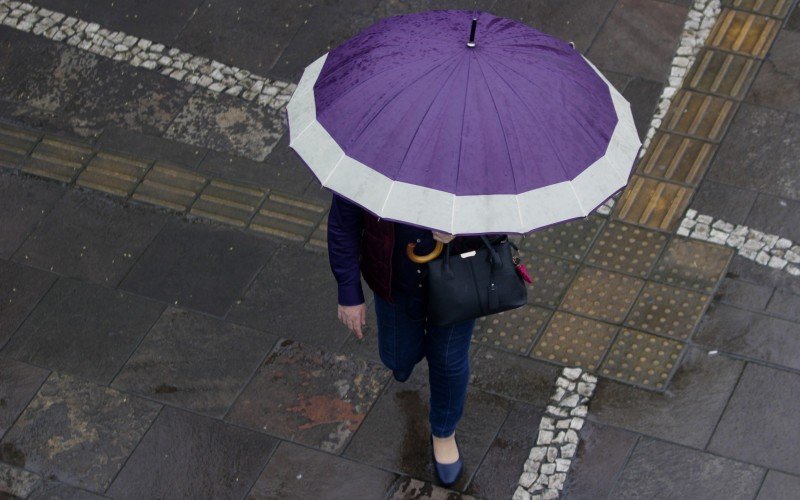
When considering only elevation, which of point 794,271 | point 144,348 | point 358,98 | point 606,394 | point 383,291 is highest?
point 358,98

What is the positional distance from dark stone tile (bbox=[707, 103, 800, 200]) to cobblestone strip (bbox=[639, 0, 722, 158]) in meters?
0.40

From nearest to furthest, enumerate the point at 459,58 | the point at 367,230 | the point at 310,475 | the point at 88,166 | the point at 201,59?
the point at 459,58, the point at 367,230, the point at 310,475, the point at 88,166, the point at 201,59

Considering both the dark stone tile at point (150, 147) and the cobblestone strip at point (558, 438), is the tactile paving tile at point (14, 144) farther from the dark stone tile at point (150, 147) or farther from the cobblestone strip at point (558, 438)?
the cobblestone strip at point (558, 438)

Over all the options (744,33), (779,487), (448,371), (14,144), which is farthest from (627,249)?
(14,144)

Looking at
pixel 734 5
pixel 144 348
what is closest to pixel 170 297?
pixel 144 348

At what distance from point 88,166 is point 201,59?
1128 mm

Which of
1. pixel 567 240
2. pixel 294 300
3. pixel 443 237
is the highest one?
pixel 443 237

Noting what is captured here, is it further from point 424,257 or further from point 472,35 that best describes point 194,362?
point 472,35

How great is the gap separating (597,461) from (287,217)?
2221mm

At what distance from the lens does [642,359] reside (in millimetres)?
5359

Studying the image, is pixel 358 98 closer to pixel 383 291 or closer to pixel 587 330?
pixel 383 291

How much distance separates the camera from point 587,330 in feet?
18.0

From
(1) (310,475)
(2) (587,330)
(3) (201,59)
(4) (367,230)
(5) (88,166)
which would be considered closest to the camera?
(4) (367,230)

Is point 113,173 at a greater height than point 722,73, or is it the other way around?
point 722,73
